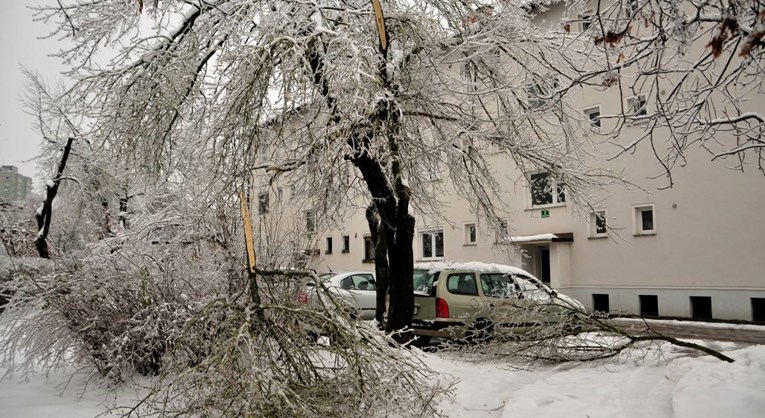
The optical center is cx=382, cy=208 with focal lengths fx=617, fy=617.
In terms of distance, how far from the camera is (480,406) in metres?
5.83

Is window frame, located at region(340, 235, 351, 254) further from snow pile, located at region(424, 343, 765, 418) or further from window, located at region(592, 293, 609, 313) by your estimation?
snow pile, located at region(424, 343, 765, 418)

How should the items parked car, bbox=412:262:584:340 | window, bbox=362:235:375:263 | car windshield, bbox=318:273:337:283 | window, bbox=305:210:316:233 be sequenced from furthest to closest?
window, bbox=362:235:375:263
parked car, bbox=412:262:584:340
window, bbox=305:210:316:233
car windshield, bbox=318:273:337:283

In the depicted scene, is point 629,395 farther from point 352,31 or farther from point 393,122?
point 352,31

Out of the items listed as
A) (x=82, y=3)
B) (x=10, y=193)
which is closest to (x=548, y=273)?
(x=10, y=193)

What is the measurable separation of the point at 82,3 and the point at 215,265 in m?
3.82

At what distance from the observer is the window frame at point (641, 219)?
1992 cm

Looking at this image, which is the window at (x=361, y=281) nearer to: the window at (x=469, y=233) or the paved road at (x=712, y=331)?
the paved road at (x=712, y=331)

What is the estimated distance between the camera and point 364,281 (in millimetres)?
16141

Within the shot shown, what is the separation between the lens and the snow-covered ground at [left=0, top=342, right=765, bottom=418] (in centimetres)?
486

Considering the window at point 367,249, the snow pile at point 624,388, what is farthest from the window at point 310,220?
the window at point 367,249

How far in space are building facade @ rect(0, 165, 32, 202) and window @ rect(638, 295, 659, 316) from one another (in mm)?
17946

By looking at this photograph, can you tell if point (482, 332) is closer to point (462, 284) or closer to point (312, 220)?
point (312, 220)

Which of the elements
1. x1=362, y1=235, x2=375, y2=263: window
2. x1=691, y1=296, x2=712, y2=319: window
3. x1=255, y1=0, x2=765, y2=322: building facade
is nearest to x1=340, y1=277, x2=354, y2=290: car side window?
x1=255, y1=0, x2=765, y2=322: building facade

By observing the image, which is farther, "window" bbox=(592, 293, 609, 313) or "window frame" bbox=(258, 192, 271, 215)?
"window" bbox=(592, 293, 609, 313)
